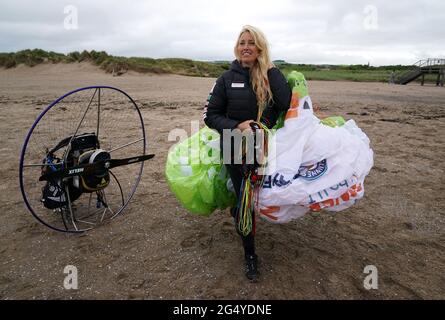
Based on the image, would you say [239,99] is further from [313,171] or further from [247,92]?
[313,171]

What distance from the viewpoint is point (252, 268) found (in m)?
2.91

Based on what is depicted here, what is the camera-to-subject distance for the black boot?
289 centimetres

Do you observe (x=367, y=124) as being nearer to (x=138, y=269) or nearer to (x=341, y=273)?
(x=341, y=273)

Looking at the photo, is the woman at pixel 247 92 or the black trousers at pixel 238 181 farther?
the black trousers at pixel 238 181

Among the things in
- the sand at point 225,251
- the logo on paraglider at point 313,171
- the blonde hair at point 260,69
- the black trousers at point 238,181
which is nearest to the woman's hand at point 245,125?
the blonde hair at point 260,69

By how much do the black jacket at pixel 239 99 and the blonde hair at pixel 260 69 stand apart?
38 millimetres

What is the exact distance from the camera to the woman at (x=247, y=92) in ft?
8.78

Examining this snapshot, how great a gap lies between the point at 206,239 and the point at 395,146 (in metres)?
5.02

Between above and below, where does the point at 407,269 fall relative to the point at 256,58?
below

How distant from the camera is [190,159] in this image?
3.23m

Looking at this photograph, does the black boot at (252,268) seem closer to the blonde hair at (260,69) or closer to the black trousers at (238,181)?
the black trousers at (238,181)
